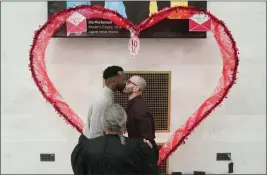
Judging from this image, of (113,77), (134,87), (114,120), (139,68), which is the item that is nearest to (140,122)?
(134,87)

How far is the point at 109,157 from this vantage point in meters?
3.04

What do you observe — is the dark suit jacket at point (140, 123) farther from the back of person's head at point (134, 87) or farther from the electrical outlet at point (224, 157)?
the electrical outlet at point (224, 157)

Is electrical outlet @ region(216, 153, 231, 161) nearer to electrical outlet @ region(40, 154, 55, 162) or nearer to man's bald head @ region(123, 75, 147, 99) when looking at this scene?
man's bald head @ region(123, 75, 147, 99)

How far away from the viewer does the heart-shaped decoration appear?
463 cm

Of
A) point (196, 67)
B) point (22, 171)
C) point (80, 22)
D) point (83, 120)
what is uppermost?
point (80, 22)

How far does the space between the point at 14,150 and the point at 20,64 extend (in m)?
1.25

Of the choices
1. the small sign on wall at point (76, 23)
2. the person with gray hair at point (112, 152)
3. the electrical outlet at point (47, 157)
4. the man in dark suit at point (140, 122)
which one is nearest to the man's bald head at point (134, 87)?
the man in dark suit at point (140, 122)

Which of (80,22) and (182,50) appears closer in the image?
(80,22)

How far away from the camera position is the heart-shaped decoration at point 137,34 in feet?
15.2

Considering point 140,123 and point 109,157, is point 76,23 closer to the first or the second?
point 140,123

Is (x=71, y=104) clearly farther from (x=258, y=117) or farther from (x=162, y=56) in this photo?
(x=258, y=117)

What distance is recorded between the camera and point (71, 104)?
551cm

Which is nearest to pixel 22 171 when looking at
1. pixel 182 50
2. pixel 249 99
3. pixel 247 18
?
pixel 182 50

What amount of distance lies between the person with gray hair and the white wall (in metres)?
2.35
